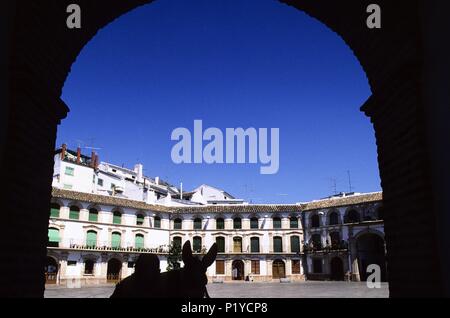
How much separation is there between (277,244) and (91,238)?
23331 mm

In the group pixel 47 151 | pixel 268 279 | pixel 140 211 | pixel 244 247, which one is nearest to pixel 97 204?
pixel 140 211

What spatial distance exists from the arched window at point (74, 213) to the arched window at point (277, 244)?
24727 mm

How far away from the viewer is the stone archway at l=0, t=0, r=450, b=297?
Answer: 16.0 feet

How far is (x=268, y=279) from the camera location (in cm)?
4781

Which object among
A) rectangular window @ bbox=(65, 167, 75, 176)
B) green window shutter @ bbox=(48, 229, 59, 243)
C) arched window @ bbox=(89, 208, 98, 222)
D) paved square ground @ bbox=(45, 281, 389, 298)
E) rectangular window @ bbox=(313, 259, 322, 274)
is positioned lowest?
paved square ground @ bbox=(45, 281, 389, 298)

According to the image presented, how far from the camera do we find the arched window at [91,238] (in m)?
42.1

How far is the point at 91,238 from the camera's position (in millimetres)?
42438

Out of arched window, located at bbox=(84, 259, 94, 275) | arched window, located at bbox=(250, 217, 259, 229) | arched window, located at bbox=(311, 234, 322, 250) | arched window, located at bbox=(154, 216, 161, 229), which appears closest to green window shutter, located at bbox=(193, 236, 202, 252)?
arched window, located at bbox=(154, 216, 161, 229)

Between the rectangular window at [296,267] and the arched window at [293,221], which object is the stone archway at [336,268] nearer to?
the rectangular window at [296,267]

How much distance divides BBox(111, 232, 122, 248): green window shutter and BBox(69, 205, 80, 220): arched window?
4865mm

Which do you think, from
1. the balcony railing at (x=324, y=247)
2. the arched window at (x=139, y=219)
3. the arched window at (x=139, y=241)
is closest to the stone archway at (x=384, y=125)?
the balcony railing at (x=324, y=247)

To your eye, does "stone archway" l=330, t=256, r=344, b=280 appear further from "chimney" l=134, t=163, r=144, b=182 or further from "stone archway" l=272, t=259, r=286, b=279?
"chimney" l=134, t=163, r=144, b=182

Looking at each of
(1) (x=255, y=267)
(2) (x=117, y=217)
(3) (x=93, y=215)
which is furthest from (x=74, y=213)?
(1) (x=255, y=267)

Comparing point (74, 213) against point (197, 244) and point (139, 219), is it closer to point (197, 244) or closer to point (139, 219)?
point (139, 219)
